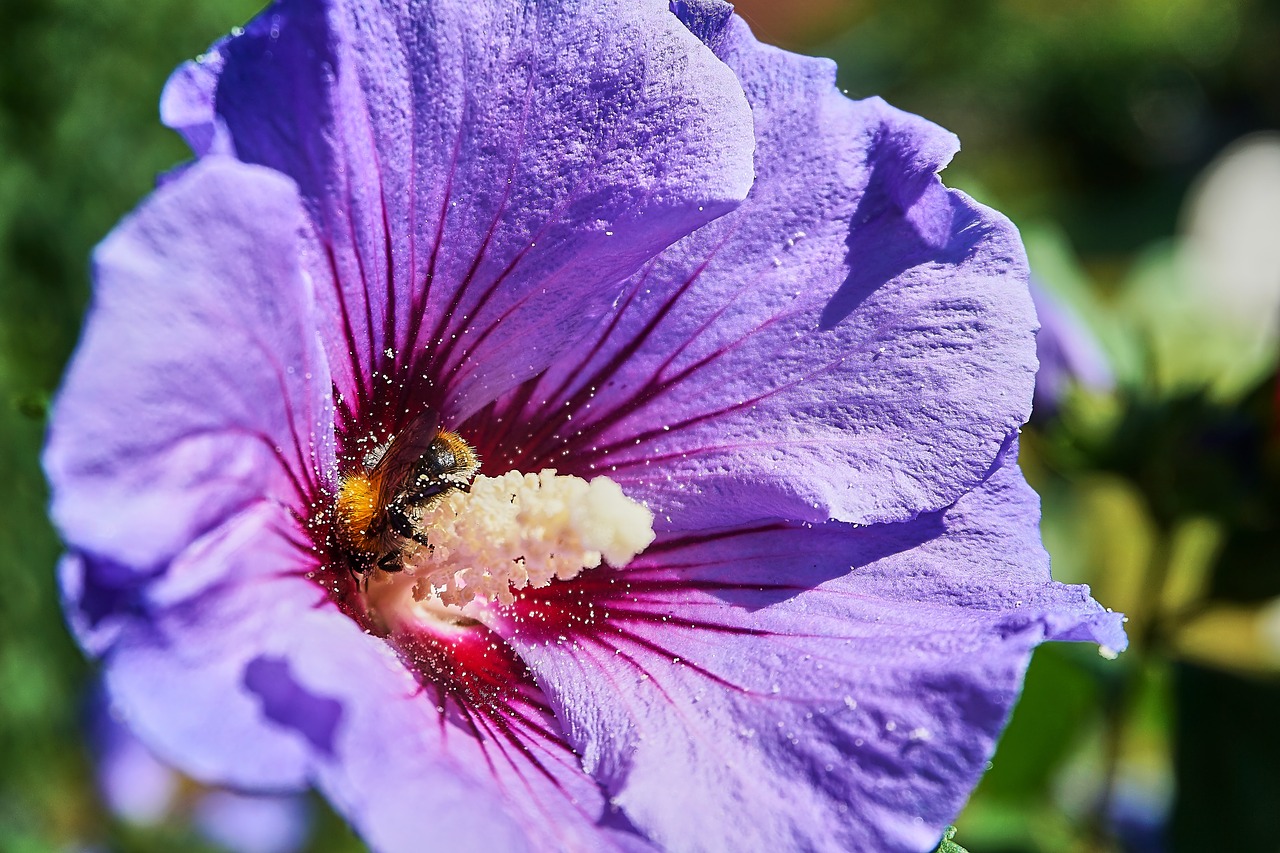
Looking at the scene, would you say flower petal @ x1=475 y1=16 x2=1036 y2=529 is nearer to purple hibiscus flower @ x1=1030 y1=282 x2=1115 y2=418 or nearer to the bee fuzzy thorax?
the bee fuzzy thorax

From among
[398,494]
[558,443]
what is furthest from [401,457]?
[558,443]

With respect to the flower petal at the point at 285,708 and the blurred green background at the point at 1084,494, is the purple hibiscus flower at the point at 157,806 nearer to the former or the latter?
the blurred green background at the point at 1084,494

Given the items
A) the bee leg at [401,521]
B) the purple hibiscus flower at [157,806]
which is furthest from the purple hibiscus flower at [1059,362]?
the purple hibiscus flower at [157,806]

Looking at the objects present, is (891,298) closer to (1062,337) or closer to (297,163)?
(297,163)

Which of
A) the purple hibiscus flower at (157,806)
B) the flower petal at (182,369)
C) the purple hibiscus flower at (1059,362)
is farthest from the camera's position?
the purple hibiscus flower at (157,806)

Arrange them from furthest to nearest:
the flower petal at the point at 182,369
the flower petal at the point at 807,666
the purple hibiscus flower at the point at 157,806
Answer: the purple hibiscus flower at the point at 157,806, the flower petal at the point at 807,666, the flower petal at the point at 182,369

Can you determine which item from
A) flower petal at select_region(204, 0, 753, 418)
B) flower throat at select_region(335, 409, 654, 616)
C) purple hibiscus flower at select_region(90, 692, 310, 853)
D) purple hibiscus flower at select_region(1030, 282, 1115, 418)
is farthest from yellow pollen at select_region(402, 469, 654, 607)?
purple hibiscus flower at select_region(90, 692, 310, 853)

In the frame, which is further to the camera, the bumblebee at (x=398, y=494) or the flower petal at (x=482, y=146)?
the bumblebee at (x=398, y=494)

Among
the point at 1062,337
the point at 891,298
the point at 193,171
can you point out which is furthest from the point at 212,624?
the point at 1062,337
